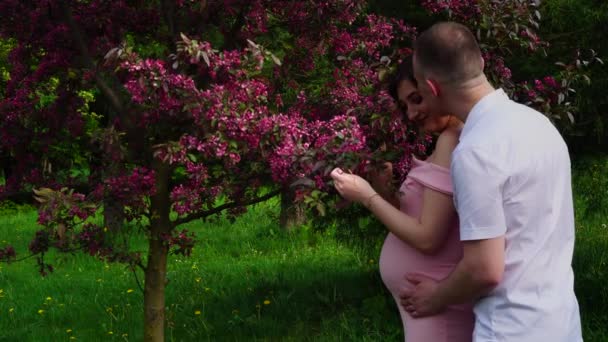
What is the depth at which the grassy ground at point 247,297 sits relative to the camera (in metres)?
6.04

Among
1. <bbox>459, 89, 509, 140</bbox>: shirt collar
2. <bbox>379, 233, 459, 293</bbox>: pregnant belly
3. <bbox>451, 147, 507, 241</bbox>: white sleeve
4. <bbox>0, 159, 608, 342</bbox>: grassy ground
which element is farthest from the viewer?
<bbox>0, 159, 608, 342</bbox>: grassy ground

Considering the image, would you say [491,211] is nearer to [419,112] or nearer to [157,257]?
[419,112]

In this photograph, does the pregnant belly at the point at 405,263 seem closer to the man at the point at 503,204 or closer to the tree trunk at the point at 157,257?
the man at the point at 503,204

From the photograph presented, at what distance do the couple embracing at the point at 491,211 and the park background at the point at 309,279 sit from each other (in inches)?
77.0

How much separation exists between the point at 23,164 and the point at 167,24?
1.21 meters

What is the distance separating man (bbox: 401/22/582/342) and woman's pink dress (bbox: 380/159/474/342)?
0.15 metres

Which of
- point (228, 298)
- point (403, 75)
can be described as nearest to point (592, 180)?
point (228, 298)

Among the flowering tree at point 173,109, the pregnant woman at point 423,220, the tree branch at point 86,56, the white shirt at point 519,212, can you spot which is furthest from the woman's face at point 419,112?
the tree branch at point 86,56

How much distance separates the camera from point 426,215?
2.14 m

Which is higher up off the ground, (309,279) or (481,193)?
(481,193)

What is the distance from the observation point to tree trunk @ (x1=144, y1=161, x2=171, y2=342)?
182 inches

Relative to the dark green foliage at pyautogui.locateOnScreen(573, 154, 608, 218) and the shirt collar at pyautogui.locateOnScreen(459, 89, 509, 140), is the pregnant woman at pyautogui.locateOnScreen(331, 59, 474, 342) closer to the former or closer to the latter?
the shirt collar at pyautogui.locateOnScreen(459, 89, 509, 140)

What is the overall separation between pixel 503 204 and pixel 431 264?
0.40 m

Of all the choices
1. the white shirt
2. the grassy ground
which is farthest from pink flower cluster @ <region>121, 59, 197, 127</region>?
the white shirt
